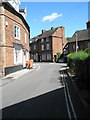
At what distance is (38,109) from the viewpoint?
6434 millimetres

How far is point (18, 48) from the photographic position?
74.4 feet

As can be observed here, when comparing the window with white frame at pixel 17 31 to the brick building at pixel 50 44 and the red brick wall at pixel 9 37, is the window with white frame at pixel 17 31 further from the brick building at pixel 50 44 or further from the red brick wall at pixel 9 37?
the brick building at pixel 50 44

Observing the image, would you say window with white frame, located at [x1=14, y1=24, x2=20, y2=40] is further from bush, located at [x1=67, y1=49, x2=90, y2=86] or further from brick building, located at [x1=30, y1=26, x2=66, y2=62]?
brick building, located at [x1=30, y1=26, x2=66, y2=62]

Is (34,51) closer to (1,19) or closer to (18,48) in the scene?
(18,48)

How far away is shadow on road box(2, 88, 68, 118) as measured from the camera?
19.0ft

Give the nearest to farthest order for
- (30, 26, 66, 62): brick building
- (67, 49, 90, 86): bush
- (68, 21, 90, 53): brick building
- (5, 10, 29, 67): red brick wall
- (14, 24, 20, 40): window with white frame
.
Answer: (67, 49, 90, 86): bush
(5, 10, 29, 67): red brick wall
(14, 24, 20, 40): window with white frame
(68, 21, 90, 53): brick building
(30, 26, 66, 62): brick building

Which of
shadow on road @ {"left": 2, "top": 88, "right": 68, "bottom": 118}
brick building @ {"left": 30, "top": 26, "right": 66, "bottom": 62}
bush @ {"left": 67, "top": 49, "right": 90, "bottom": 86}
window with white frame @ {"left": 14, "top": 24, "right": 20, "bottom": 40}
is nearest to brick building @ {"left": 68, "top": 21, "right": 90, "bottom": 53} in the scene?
brick building @ {"left": 30, "top": 26, "right": 66, "bottom": 62}

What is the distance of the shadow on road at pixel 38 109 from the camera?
228 inches

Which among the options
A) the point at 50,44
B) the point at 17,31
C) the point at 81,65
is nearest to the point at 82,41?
the point at 50,44

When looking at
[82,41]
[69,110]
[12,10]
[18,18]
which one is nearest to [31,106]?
[69,110]

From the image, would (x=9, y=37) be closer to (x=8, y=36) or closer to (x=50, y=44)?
(x=8, y=36)

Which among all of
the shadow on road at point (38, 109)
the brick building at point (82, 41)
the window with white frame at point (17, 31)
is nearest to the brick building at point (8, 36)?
the window with white frame at point (17, 31)

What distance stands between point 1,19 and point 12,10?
2.91 metres

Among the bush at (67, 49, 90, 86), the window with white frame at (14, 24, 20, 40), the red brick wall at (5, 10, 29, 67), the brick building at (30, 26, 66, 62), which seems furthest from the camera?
the brick building at (30, 26, 66, 62)
